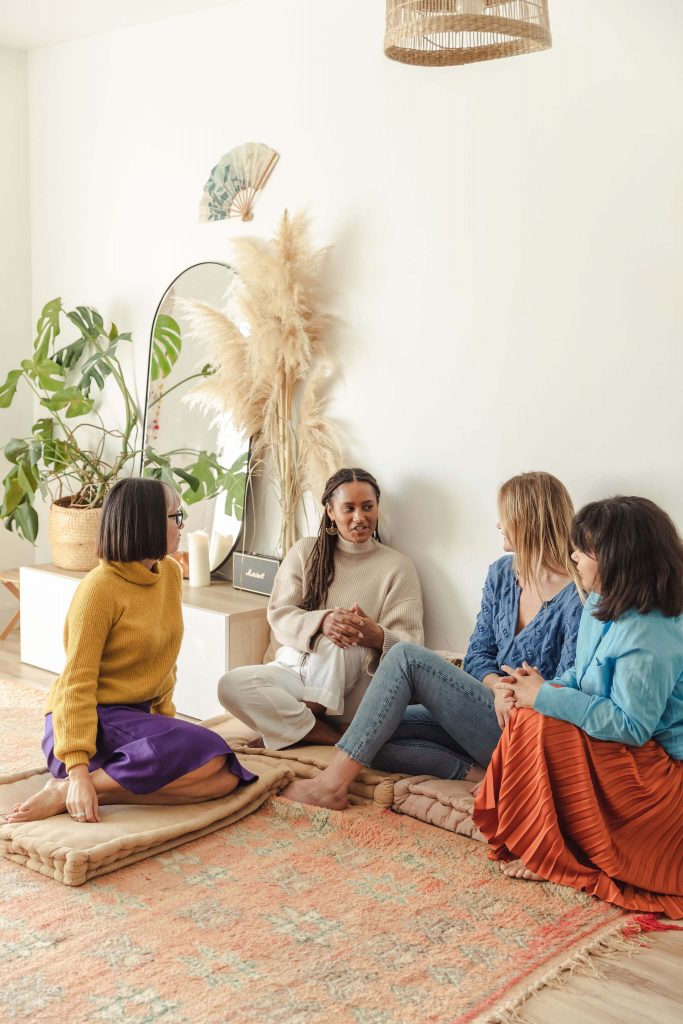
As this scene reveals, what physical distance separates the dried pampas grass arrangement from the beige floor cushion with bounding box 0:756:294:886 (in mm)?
1345

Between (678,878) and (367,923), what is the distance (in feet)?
2.26

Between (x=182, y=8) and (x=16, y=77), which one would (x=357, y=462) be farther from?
(x=16, y=77)

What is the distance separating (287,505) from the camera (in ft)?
12.9

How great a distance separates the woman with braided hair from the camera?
316 cm

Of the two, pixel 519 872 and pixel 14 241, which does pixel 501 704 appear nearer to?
pixel 519 872

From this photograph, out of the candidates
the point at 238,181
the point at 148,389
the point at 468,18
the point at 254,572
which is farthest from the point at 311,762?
the point at 238,181

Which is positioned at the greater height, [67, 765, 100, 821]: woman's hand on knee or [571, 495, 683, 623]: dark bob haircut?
[571, 495, 683, 623]: dark bob haircut

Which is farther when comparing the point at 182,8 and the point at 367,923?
the point at 182,8

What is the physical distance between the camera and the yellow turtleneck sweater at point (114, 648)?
2602 millimetres

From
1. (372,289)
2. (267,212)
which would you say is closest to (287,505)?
(372,289)

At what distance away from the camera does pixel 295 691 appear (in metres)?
3.22

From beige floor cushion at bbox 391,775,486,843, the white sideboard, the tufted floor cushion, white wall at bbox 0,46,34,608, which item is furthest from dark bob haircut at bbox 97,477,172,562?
white wall at bbox 0,46,34,608

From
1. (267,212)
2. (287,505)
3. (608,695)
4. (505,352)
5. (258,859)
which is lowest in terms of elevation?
(258,859)

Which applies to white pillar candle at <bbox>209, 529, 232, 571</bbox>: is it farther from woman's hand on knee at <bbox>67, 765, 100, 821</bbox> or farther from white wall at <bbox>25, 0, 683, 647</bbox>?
woman's hand on knee at <bbox>67, 765, 100, 821</bbox>
